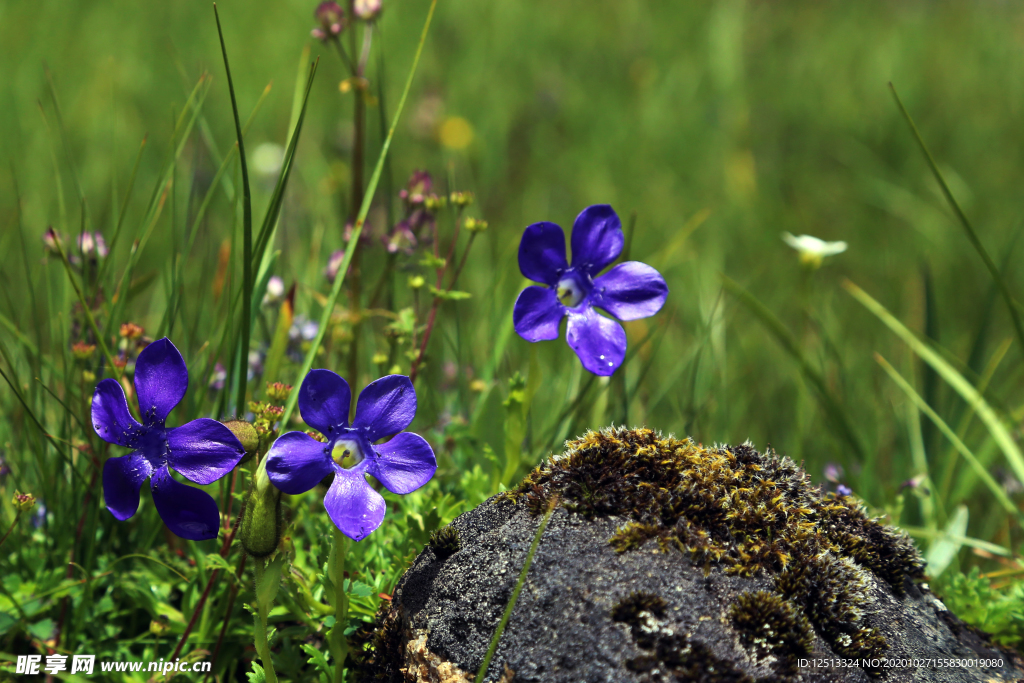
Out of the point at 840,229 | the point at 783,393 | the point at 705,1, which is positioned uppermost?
the point at 705,1

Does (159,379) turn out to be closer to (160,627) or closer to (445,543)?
(445,543)

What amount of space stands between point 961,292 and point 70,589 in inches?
187

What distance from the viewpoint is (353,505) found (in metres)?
1.26

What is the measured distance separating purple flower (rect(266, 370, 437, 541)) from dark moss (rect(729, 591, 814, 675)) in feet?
2.01

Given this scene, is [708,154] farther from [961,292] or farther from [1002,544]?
[1002,544]

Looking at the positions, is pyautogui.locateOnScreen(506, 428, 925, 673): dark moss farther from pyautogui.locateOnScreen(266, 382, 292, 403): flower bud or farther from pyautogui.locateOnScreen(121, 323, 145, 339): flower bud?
pyautogui.locateOnScreen(121, 323, 145, 339): flower bud

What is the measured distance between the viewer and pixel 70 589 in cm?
183

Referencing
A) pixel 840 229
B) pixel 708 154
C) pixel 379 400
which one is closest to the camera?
pixel 379 400

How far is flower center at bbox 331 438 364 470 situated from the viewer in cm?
136

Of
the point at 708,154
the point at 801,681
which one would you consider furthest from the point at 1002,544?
the point at 708,154

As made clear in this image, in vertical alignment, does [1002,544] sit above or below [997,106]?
below

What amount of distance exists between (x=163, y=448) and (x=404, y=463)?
0.45 meters

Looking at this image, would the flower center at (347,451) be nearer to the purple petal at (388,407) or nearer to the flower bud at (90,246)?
the purple petal at (388,407)

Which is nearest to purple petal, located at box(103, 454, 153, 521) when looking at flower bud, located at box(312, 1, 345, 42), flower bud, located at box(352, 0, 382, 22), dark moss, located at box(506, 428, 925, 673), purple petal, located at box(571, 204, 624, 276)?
dark moss, located at box(506, 428, 925, 673)
